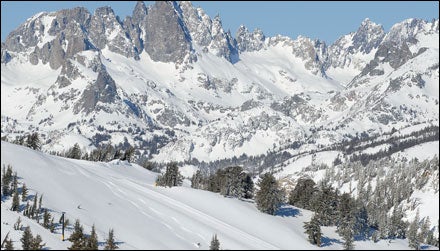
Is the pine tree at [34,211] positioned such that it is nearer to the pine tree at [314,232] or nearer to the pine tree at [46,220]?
the pine tree at [46,220]

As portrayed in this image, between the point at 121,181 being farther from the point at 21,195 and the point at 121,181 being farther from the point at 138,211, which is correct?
the point at 21,195

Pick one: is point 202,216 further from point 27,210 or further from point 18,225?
point 18,225

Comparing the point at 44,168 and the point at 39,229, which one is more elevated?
the point at 44,168

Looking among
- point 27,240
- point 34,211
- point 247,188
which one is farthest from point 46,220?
point 247,188

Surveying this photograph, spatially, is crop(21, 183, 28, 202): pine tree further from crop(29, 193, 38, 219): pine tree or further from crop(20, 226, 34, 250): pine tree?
crop(20, 226, 34, 250): pine tree

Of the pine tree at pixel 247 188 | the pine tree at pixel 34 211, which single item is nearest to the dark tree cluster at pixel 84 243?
the pine tree at pixel 34 211

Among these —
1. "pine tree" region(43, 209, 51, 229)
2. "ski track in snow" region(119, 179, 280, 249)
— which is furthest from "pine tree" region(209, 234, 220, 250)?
"pine tree" region(43, 209, 51, 229)

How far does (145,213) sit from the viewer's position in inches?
5079

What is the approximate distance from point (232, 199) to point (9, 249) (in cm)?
9016

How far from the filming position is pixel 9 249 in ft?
282

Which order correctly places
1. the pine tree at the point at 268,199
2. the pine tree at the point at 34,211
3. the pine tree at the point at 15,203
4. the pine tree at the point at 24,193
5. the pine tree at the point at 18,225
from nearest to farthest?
the pine tree at the point at 18,225 < the pine tree at the point at 34,211 < the pine tree at the point at 15,203 < the pine tree at the point at 24,193 < the pine tree at the point at 268,199

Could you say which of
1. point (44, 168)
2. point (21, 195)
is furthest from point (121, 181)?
point (21, 195)

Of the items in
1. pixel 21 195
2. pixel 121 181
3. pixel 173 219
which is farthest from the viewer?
pixel 121 181

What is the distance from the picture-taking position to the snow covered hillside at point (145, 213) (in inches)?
4414
